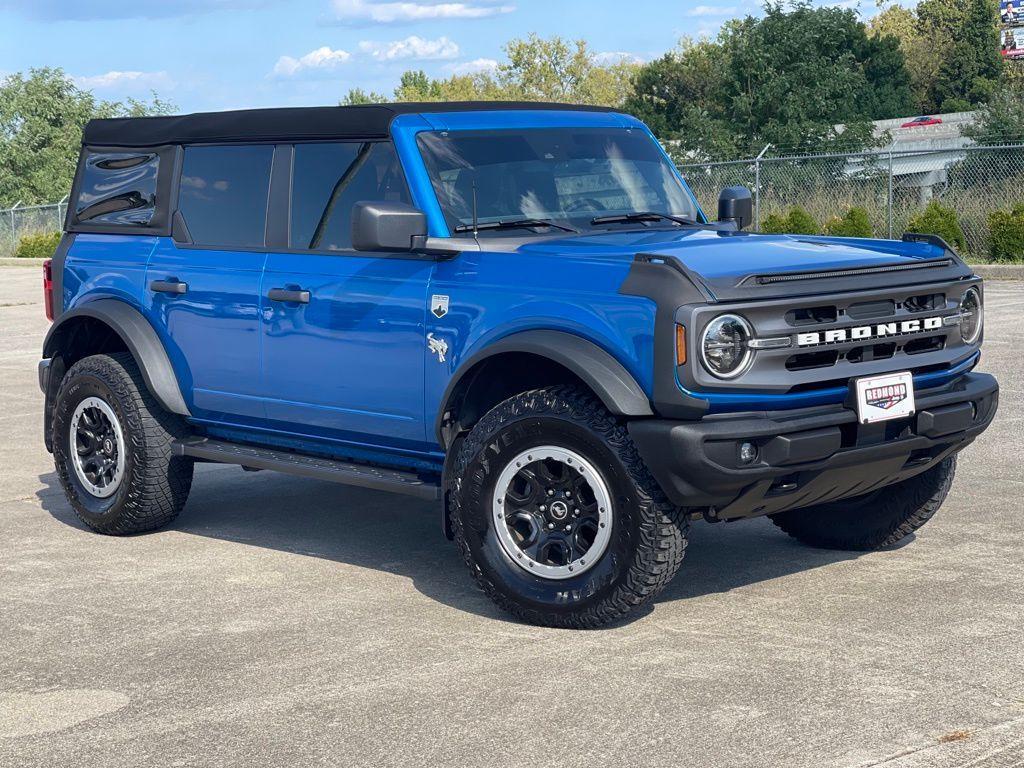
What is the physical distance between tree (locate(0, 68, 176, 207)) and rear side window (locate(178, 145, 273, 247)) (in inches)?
2024

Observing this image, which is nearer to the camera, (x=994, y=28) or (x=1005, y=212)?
(x=1005, y=212)

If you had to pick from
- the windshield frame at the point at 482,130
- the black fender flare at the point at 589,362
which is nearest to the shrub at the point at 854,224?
the windshield frame at the point at 482,130

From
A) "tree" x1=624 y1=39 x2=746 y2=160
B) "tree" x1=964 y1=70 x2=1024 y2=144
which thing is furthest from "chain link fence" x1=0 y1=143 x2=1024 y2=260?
"tree" x1=624 y1=39 x2=746 y2=160

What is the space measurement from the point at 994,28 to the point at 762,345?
6515cm

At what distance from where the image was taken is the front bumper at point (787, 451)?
532 cm

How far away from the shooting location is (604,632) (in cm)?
573

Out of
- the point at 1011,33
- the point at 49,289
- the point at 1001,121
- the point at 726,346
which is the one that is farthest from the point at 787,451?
the point at 1011,33

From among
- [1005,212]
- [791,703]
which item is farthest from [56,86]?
[791,703]

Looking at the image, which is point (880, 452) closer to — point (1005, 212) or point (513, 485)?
point (513, 485)

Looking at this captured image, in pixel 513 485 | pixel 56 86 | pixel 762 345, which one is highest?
pixel 56 86

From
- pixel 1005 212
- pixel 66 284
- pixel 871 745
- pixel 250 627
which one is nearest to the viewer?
pixel 871 745

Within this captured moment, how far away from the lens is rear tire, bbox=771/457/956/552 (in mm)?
6668

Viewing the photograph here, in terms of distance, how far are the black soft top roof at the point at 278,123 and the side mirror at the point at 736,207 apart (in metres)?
0.76

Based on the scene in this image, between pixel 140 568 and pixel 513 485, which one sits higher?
pixel 513 485
